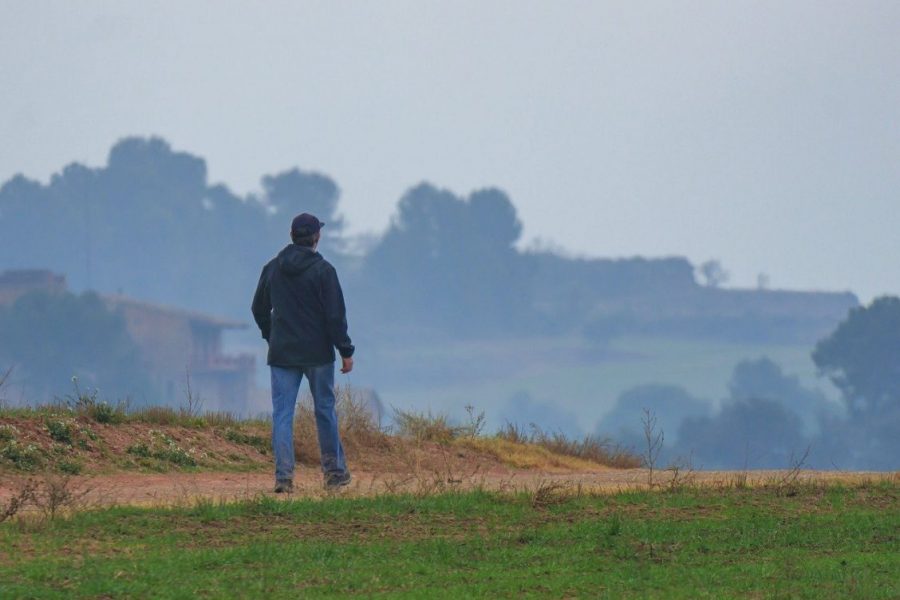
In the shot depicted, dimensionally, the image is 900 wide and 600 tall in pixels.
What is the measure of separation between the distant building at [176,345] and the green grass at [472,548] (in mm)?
146816

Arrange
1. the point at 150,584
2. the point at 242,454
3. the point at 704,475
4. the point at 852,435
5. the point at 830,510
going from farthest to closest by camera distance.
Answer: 1. the point at 852,435
2. the point at 242,454
3. the point at 704,475
4. the point at 830,510
5. the point at 150,584

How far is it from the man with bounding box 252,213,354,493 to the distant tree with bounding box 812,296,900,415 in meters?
151

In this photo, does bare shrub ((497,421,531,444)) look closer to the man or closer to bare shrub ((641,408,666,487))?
bare shrub ((641,408,666,487))

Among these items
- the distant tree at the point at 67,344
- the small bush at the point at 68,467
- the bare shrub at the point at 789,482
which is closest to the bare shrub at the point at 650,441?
the bare shrub at the point at 789,482

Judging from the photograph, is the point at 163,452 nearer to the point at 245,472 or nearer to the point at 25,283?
the point at 245,472

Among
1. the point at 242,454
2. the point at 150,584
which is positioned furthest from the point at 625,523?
the point at 242,454

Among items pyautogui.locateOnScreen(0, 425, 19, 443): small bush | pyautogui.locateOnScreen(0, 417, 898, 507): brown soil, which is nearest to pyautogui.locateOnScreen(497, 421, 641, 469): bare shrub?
pyautogui.locateOnScreen(0, 417, 898, 507): brown soil

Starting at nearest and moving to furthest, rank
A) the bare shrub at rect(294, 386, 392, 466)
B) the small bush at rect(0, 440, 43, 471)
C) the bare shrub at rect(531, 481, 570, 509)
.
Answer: the bare shrub at rect(531, 481, 570, 509) → the small bush at rect(0, 440, 43, 471) → the bare shrub at rect(294, 386, 392, 466)

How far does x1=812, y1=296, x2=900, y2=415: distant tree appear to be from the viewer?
161 metres

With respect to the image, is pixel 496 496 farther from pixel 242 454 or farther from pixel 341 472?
pixel 242 454

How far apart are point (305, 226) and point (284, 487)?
1.98m

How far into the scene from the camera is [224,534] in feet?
35.7

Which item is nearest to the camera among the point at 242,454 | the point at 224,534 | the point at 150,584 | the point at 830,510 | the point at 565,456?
Result: the point at 150,584

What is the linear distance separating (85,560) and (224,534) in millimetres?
1338
